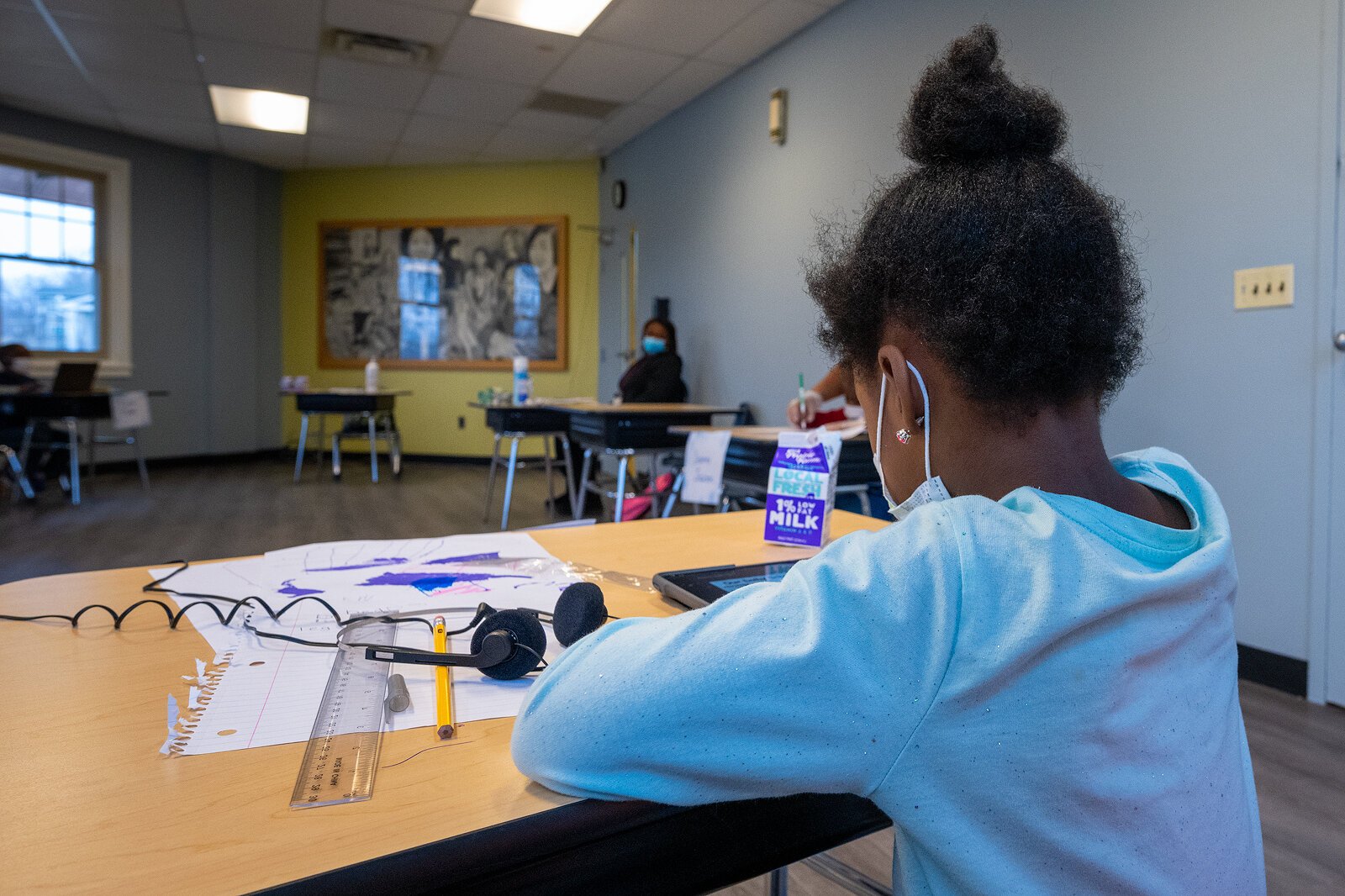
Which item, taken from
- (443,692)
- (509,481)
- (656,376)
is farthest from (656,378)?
(443,692)

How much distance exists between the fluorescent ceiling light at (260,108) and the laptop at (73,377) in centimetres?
204

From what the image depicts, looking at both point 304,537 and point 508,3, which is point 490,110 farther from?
point 304,537

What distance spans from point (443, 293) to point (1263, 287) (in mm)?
6897

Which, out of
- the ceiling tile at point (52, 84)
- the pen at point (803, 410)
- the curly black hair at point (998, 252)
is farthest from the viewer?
the ceiling tile at point (52, 84)

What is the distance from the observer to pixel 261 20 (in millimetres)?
4484

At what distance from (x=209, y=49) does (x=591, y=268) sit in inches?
137

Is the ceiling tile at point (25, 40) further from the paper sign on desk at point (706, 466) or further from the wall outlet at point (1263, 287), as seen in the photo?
the wall outlet at point (1263, 287)

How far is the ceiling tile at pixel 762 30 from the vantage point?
4227mm

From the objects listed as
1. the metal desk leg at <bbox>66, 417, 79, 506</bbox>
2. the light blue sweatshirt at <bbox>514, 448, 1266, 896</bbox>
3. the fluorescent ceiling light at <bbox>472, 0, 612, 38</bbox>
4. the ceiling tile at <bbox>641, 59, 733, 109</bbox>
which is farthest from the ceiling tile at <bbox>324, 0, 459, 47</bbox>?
the light blue sweatshirt at <bbox>514, 448, 1266, 896</bbox>

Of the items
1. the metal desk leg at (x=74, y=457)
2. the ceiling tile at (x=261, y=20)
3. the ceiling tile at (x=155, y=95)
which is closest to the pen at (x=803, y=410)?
the ceiling tile at (x=261, y=20)

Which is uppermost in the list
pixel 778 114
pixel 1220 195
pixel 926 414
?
pixel 778 114

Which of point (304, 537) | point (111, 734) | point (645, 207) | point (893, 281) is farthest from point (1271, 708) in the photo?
point (645, 207)

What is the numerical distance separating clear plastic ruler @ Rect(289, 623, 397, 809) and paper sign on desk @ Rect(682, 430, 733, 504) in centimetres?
183

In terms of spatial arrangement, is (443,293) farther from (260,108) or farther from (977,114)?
(977,114)
